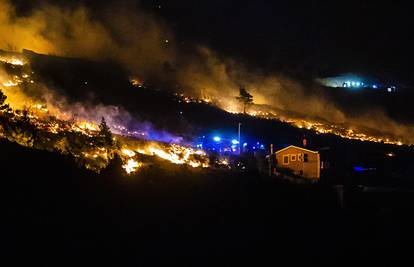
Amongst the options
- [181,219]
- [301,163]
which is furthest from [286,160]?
[181,219]

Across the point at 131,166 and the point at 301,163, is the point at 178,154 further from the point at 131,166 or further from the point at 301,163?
the point at 301,163

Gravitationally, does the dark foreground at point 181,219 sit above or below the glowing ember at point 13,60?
below

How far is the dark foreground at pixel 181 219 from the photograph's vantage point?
15.5 m

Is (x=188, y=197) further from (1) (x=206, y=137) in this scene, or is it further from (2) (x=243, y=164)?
(1) (x=206, y=137)

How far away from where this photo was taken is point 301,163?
117 feet

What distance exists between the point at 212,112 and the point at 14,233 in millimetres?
55430

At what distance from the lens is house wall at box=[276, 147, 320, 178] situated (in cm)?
3503

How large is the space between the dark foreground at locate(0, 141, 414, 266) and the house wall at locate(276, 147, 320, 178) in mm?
6847

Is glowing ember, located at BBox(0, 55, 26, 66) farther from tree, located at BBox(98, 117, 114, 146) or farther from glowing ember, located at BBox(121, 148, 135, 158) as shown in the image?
glowing ember, located at BBox(121, 148, 135, 158)

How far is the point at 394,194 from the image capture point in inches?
1123

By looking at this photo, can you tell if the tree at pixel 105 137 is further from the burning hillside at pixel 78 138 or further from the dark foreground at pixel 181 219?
the dark foreground at pixel 181 219

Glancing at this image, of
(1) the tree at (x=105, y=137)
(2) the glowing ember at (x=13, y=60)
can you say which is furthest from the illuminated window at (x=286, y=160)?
(2) the glowing ember at (x=13, y=60)

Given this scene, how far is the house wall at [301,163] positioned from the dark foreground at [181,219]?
685 centimetres

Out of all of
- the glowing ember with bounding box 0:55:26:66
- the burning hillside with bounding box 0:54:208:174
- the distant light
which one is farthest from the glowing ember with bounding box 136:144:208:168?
the glowing ember with bounding box 0:55:26:66
